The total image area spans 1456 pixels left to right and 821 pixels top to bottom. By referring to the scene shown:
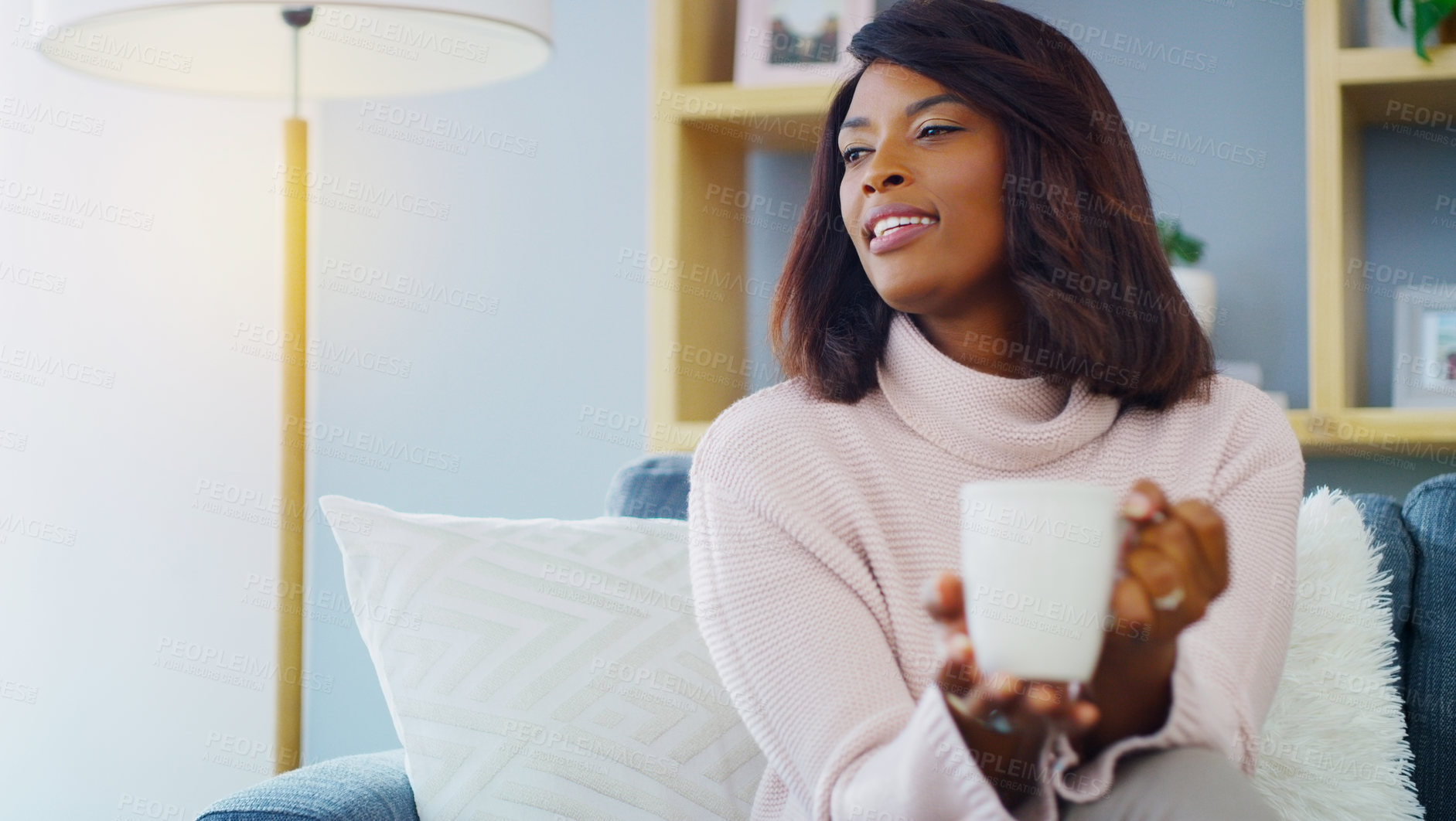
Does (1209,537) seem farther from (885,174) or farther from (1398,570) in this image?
(1398,570)

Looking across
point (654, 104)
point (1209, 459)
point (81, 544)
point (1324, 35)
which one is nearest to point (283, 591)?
point (81, 544)

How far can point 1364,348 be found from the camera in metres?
2.07

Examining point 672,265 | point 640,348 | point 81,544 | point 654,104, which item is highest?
point 654,104

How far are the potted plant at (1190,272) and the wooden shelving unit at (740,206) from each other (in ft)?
0.61

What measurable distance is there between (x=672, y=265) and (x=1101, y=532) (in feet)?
4.73

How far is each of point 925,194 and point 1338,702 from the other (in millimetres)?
742

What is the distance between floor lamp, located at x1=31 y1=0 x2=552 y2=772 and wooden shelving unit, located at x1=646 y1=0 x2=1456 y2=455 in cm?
25

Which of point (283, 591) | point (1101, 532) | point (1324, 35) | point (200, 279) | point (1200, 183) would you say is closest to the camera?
point (1101, 532)

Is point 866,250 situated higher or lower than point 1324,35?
lower

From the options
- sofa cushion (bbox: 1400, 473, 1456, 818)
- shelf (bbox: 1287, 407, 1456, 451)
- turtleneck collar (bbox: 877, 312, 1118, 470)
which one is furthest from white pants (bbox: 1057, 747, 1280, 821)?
shelf (bbox: 1287, 407, 1456, 451)

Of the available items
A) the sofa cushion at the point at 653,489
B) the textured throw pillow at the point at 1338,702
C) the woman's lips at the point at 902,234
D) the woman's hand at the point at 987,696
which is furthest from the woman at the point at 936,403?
the sofa cushion at the point at 653,489

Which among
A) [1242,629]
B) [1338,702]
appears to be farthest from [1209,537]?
[1338,702]

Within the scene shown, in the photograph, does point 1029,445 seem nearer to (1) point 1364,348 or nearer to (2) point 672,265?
(2) point 672,265

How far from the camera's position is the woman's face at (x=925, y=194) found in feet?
3.99
